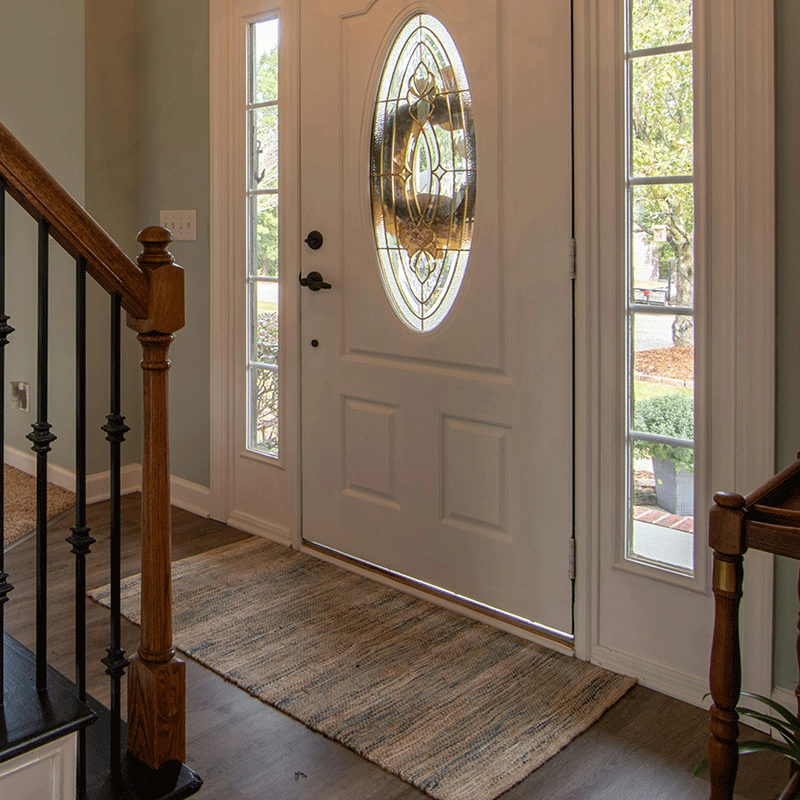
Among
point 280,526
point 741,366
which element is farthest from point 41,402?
point 280,526

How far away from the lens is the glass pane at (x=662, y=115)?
7.22ft

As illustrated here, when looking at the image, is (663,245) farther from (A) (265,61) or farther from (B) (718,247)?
(A) (265,61)

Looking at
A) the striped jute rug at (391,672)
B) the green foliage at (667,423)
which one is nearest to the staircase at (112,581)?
the striped jute rug at (391,672)

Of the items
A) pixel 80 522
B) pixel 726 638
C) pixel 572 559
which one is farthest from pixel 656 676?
pixel 80 522

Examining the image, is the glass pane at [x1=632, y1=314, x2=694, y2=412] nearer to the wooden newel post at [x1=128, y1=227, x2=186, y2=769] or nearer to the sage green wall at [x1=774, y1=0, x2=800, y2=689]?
the sage green wall at [x1=774, y1=0, x2=800, y2=689]

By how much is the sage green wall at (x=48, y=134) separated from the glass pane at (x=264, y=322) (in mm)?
969

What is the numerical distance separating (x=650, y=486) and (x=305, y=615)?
3.76 ft

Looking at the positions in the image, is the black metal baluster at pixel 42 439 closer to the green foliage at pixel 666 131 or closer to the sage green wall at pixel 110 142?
the green foliage at pixel 666 131

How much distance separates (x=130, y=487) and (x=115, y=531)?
2541 mm

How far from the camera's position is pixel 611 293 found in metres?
2.37

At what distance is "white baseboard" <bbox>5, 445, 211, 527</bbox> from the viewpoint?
383 centimetres

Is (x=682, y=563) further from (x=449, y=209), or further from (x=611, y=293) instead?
(x=449, y=209)

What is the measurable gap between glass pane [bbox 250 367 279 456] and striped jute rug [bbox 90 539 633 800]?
555mm

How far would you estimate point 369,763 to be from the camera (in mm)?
2068
